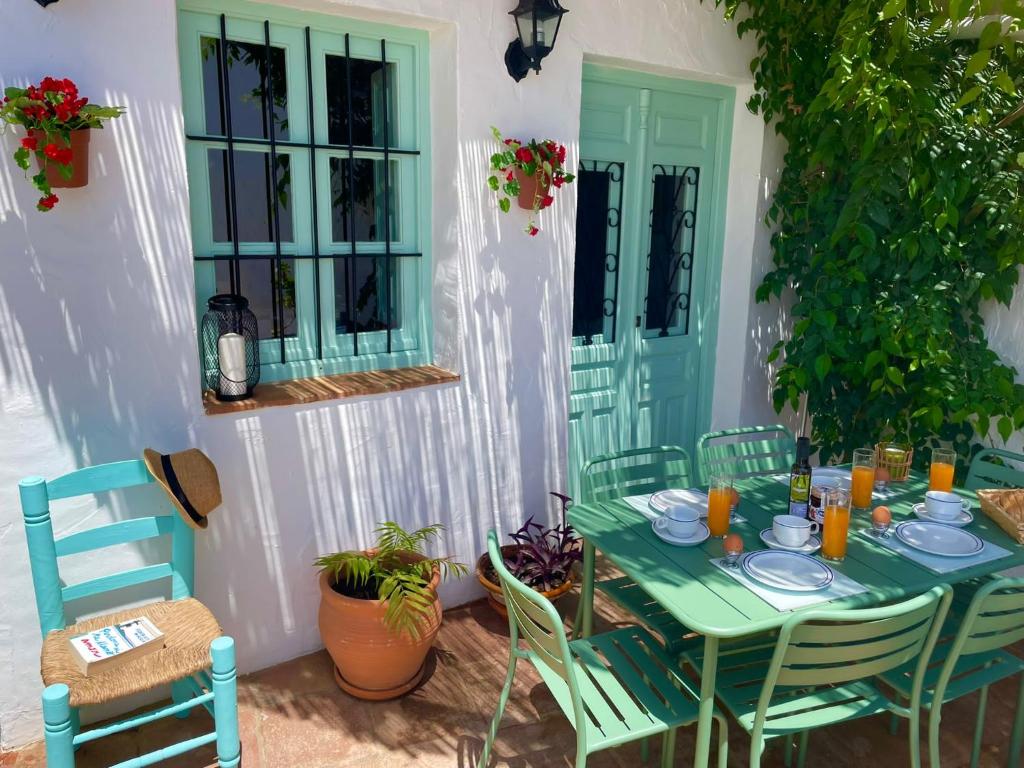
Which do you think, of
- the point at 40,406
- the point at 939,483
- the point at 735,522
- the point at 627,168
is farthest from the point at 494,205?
the point at 939,483

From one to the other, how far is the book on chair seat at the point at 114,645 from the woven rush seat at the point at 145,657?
0.6 inches

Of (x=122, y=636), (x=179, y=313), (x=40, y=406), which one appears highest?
(x=179, y=313)

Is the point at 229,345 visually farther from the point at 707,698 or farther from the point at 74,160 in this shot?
the point at 707,698

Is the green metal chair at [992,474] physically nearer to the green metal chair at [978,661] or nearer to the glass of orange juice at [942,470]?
the glass of orange juice at [942,470]

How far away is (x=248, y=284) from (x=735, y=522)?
1851 millimetres

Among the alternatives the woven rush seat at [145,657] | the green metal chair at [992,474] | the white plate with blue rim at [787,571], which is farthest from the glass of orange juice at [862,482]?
the woven rush seat at [145,657]

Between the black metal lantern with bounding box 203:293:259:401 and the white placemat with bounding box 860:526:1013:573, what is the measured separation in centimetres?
207

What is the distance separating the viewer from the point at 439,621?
272cm

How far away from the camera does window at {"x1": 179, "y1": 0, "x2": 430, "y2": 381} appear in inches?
103

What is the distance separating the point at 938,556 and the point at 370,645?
1.78 meters

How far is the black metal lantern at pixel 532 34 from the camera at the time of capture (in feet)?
9.31

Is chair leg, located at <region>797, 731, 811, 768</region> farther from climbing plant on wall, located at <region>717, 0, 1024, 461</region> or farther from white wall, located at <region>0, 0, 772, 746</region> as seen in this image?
climbing plant on wall, located at <region>717, 0, 1024, 461</region>

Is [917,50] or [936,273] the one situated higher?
[917,50]

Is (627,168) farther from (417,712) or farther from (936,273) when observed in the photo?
(417,712)
